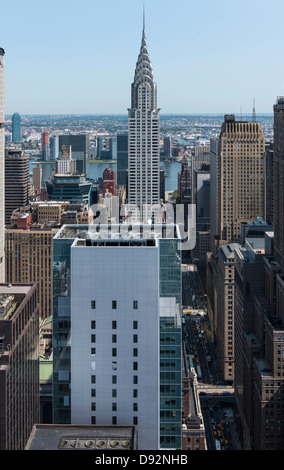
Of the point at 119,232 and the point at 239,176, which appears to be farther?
the point at 239,176

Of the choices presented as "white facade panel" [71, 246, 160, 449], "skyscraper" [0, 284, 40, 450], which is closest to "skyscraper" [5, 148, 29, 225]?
"skyscraper" [0, 284, 40, 450]

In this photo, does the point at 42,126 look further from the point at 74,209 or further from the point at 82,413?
the point at 82,413

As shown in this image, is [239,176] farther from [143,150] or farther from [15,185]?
[15,185]

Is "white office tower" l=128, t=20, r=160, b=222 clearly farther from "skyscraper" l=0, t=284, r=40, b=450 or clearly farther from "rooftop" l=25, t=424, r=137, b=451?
"rooftop" l=25, t=424, r=137, b=451

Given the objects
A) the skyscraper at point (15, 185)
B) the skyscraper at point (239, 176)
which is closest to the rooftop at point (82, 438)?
the skyscraper at point (239, 176)

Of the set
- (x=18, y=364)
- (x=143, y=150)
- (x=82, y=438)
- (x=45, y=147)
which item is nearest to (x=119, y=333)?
(x=82, y=438)

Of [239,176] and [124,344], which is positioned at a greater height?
[239,176]

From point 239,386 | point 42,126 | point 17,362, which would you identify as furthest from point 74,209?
point 42,126

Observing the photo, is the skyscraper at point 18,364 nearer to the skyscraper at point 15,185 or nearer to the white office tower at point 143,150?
the white office tower at point 143,150
